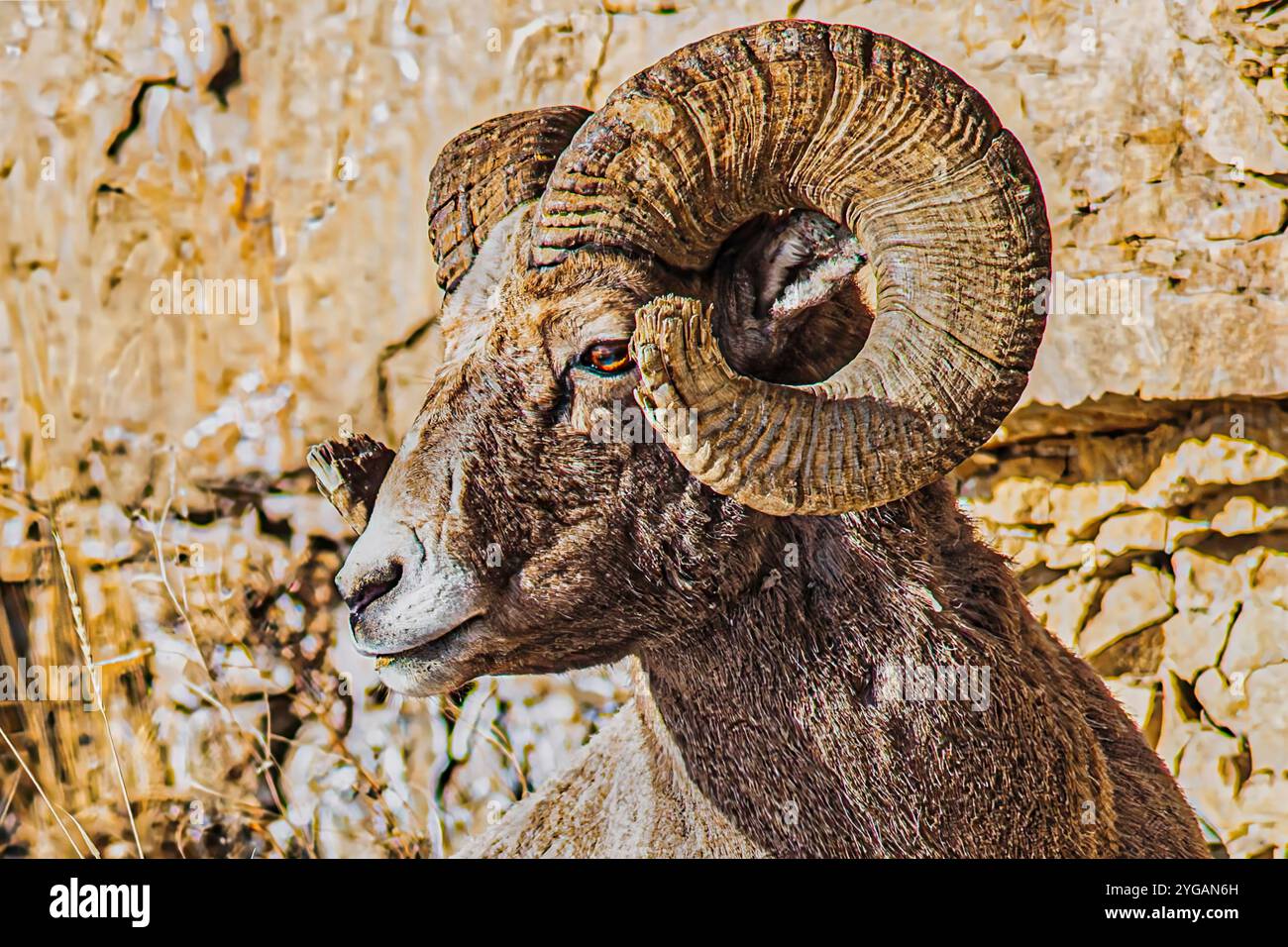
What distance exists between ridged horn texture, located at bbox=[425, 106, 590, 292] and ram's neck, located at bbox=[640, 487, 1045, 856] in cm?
103

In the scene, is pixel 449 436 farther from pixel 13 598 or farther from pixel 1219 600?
pixel 13 598

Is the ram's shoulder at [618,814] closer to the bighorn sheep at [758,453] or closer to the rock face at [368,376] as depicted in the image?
the bighorn sheep at [758,453]

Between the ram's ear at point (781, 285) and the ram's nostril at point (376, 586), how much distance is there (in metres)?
0.89

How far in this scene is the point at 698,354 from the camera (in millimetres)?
3072

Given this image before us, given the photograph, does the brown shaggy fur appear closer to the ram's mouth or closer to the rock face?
the ram's mouth

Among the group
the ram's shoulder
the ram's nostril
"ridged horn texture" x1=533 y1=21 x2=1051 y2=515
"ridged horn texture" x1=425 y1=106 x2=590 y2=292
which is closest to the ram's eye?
"ridged horn texture" x1=533 y1=21 x2=1051 y2=515

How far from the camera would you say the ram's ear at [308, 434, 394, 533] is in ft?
11.3

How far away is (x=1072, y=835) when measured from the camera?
11.5 ft

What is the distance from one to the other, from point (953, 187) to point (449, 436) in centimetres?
122

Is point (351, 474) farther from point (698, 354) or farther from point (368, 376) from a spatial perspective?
point (368, 376)

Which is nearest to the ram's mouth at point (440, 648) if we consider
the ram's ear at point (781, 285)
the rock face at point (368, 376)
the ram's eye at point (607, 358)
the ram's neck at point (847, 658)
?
the ram's neck at point (847, 658)

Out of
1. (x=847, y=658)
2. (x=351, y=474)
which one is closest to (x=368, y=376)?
(x=351, y=474)

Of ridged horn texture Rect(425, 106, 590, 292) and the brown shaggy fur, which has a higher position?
ridged horn texture Rect(425, 106, 590, 292)

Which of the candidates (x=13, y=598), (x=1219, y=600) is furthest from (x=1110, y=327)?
(x=13, y=598)
